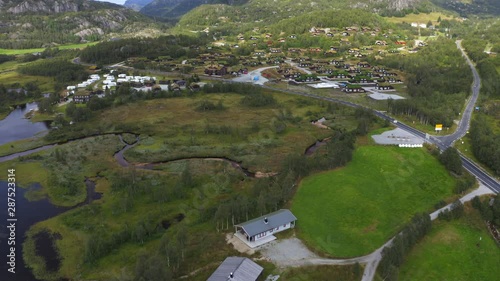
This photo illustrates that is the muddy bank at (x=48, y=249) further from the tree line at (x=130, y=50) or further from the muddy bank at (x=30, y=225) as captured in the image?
the tree line at (x=130, y=50)

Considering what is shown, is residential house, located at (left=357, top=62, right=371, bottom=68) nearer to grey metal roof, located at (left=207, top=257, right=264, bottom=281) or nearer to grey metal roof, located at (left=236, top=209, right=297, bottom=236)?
grey metal roof, located at (left=236, top=209, right=297, bottom=236)

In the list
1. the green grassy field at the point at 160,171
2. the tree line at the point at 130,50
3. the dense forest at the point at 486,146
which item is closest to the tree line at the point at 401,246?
the green grassy field at the point at 160,171

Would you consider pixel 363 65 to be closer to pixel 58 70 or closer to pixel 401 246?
pixel 58 70

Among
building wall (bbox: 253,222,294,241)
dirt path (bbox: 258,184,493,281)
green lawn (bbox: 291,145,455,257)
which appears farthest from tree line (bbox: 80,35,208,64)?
dirt path (bbox: 258,184,493,281)

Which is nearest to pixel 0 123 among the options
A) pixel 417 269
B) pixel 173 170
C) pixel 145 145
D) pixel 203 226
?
pixel 145 145

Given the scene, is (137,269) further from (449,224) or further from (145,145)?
(145,145)

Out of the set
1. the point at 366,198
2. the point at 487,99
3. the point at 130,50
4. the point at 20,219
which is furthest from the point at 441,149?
the point at 130,50
